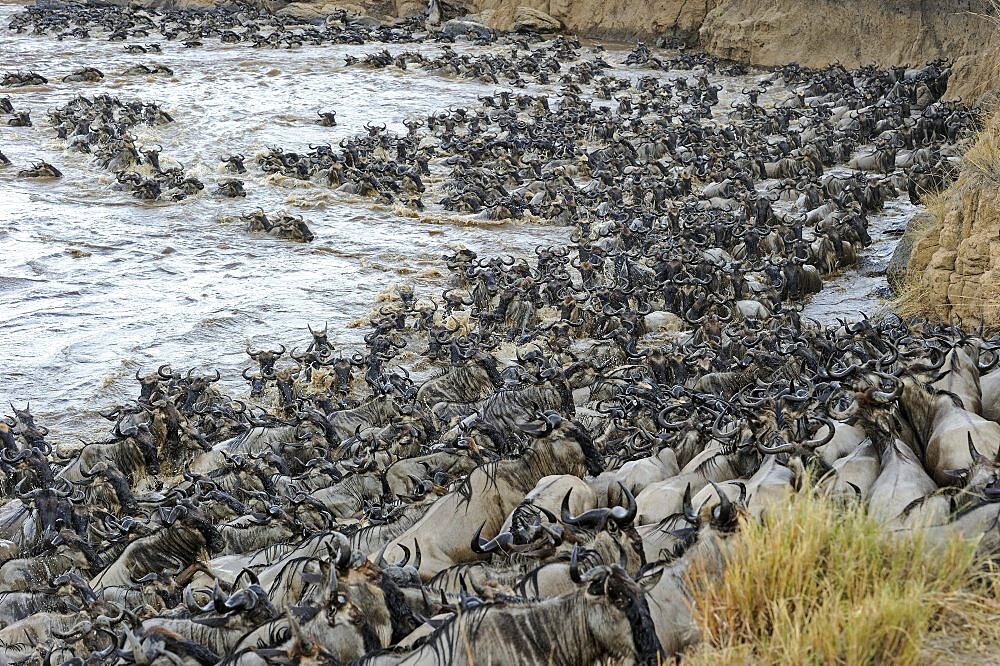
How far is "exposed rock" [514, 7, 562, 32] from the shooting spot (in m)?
29.2

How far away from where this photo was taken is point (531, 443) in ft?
21.0

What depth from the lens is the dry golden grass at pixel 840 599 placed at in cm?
345

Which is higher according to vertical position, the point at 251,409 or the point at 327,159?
the point at 327,159

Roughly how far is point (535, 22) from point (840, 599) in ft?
89.5

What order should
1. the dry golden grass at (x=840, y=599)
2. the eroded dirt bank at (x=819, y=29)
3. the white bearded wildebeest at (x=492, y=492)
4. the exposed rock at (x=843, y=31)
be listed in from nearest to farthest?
1. the dry golden grass at (x=840, y=599)
2. the white bearded wildebeest at (x=492, y=492)
3. the eroded dirt bank at (x=819, y=29)
4. the exposed rock at (x=843, y=31)

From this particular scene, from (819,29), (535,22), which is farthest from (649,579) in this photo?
(535,22)

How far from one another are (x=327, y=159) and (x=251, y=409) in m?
8.32

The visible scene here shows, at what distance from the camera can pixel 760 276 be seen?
11.2 meters

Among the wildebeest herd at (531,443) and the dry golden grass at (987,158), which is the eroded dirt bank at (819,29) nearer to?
the wildebeest herd at (531,443)

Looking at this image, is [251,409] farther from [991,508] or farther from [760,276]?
[991,508]

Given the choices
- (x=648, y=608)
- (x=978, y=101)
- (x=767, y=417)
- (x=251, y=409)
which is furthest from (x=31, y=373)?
(x=978, y=101)

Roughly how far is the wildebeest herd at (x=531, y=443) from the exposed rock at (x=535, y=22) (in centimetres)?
1435

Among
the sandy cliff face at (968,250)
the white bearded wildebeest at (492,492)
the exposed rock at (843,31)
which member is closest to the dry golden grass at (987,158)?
the sandy cliff face at (968,250)

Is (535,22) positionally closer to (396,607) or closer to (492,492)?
(492,492)
